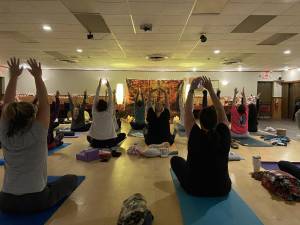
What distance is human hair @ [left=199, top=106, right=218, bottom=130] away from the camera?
7.84 ft

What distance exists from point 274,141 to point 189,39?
124 inches

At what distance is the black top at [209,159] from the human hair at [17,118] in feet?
4.68

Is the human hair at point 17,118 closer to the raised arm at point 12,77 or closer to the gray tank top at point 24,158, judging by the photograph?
the gray tank top at point 24,158

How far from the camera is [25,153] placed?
6.78 ft

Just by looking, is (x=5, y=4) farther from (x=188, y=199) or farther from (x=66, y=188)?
(x=188, y=199)

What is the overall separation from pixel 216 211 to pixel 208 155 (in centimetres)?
49

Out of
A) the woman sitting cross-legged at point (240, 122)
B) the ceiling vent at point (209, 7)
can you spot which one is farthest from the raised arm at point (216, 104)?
the woman sitting cross-legged at point (240, 122)

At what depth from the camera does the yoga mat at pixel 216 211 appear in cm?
216

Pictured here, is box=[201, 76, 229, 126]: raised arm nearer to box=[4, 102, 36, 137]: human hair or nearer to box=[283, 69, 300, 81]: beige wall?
box=[4, 102, 36, 137]: human hair

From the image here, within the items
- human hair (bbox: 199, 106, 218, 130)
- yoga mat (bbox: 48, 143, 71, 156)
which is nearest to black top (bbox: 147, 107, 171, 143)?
yoga mat (bbox: 48, 143, 71, 156)

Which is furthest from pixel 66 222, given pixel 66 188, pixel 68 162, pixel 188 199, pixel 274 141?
pixel 274 141

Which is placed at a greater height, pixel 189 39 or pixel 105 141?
pixel 189 39

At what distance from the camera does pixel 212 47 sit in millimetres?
7605

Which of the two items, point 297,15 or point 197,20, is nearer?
point 297,15
